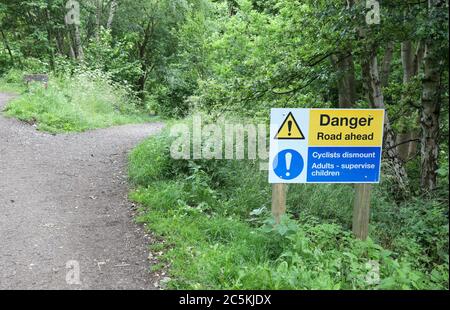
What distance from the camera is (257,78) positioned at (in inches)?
312

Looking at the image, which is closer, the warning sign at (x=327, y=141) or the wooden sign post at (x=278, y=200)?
the warning sign at (x=327, y=141)

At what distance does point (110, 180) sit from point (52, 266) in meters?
3.34

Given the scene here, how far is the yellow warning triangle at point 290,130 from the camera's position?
14.9ft

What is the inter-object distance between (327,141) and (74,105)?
10.5 meters

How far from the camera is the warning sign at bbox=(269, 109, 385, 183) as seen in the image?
15.0ft

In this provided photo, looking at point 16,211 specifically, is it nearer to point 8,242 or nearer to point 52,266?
point 8,242

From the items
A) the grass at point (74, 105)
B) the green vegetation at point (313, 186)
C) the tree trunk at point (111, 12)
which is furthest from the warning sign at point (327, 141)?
the tree trunk at point (111, 12)

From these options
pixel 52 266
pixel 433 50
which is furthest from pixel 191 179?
pixel 433 50

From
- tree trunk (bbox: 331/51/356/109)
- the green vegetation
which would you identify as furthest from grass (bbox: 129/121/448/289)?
tree trunk (bbox: 331/51/356/109)

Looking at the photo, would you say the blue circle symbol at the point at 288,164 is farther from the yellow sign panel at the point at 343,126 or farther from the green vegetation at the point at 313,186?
the green vegetation at the point at 313,186

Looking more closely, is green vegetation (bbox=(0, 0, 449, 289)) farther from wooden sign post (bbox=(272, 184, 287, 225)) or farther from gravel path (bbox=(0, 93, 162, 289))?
gravel path (bbox=(0, 93, 162, 289))

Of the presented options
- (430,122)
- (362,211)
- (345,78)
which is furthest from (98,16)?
(362,211)

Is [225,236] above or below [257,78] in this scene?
below

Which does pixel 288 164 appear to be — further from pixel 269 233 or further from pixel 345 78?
pixel 345 78
